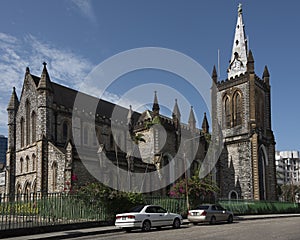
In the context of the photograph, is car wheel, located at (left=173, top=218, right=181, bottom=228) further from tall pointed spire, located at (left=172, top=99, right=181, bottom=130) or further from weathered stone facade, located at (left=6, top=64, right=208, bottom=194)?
tall pointed spire, located at (left=172, top=99, right=181, bottom=130)

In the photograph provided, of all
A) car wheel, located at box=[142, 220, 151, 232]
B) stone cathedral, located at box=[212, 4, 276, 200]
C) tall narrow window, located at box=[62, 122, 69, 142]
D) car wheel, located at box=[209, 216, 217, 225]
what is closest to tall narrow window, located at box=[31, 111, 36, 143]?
tall narrow window, located at box=[62, 122, 69, 142]

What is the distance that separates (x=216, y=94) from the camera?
61312mm

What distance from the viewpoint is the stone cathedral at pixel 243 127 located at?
53375 millimetres

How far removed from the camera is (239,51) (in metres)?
60.3

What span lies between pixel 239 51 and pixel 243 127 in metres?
13.1

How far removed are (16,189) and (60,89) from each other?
1266 centimetres

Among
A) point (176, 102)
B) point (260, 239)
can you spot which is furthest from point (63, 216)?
point (176, 102)

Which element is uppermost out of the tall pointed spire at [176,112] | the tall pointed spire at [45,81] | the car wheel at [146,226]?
the tall pointed spire at [45,81]

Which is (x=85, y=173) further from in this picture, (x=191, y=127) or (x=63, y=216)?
(x=191, y=127)

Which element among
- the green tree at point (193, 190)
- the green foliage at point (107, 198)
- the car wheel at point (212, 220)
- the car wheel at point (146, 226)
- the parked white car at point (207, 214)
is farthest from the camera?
the green tree at point (193, 190)

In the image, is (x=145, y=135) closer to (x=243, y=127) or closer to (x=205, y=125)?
(x=205, y=125)

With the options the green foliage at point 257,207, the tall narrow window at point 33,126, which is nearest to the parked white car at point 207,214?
the green foliage at point 257,207

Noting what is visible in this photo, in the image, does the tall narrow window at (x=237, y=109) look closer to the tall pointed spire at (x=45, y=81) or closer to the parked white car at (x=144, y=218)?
the tall pointed spire at (x=45, y=81)

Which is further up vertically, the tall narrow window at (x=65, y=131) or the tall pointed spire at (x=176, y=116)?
the tall pointed spire at (x=176, y=116)
